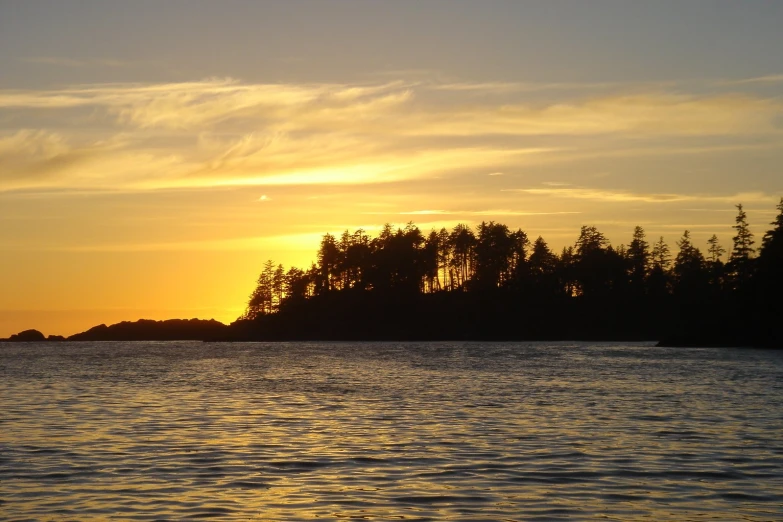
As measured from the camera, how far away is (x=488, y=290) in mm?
183750

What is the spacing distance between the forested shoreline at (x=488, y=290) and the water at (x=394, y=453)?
132 meters

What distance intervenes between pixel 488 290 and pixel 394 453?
161258 mm

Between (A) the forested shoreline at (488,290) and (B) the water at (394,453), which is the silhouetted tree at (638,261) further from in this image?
(B) the water at (394,453)

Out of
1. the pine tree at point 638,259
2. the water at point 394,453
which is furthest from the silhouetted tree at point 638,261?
the water at point 394,453

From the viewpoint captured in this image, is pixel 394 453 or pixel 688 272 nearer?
pixel 394 453

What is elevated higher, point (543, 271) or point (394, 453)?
point (543, 271)

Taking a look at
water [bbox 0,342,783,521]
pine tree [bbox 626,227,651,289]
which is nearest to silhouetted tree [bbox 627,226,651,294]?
pine tree [bbox 626,227,651,289]

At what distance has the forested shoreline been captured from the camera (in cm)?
17775

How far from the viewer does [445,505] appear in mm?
17188

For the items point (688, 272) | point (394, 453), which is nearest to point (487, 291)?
point (688, 272)

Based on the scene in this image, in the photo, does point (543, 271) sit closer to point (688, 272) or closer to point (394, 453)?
point (688, 272)

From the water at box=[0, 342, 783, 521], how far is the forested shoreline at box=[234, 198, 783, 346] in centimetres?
13165

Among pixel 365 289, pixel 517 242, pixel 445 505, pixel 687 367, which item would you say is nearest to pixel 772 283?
pixel 687 367

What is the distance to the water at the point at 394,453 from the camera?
1723cm
